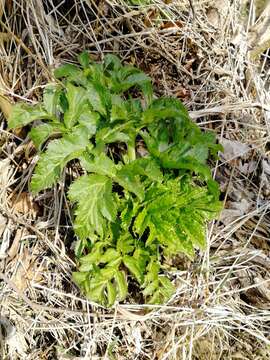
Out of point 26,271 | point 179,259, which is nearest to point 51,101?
point 26,271

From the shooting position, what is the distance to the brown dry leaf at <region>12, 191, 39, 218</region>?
2170mm

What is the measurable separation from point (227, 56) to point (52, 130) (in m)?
1.02

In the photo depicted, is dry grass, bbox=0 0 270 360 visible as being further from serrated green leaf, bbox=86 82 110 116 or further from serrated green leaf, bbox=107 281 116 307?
serrated green leaf, bbox=86 82 110 116

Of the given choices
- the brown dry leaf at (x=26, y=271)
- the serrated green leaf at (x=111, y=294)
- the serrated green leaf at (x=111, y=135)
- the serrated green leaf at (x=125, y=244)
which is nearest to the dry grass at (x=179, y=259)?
the brown dry leaf at (x=26, y=271)

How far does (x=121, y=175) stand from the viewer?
6.10ft

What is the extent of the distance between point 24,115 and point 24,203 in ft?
1.41

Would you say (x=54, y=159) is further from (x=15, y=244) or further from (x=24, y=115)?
(x=15, y=244)

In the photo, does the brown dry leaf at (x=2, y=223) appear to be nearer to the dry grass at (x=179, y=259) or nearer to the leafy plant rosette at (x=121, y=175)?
the dry grass at (x=179, y=259)

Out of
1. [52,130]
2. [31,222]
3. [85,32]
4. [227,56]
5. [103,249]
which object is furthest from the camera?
[227,56]

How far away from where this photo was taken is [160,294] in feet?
6.67

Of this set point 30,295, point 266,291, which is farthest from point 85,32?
point 266,291

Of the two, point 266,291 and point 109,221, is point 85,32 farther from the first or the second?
point 266,291

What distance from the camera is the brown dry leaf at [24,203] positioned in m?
2.17

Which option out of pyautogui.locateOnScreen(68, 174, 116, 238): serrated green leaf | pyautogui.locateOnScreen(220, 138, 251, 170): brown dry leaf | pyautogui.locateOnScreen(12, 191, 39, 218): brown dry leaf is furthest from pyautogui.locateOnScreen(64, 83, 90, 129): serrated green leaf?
pyautogui.locateOnScreen(220, 138, 251, 170): brown dry leaf
